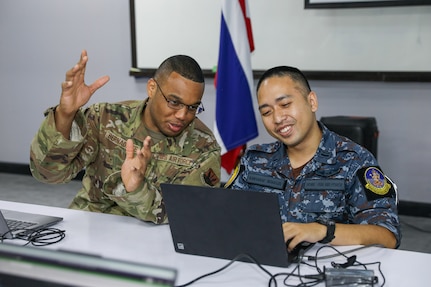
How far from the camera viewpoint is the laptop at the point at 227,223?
1.33 m

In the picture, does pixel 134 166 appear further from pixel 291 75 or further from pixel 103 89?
pixel 103 89

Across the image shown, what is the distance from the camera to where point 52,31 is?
493 centimetres

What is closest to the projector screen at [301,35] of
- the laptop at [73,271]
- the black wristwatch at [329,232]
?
the black wristwatch at [329,232]

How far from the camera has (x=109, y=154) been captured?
210cm

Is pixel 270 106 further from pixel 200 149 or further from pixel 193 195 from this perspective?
pixel 193 195

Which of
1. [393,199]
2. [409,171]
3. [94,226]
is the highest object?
[393,199]

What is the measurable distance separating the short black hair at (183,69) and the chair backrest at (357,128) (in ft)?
4.60

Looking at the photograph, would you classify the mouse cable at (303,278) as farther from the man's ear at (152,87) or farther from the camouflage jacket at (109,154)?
the man's ear at (152,87)

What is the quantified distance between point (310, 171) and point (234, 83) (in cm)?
158

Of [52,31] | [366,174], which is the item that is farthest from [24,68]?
[366,174]

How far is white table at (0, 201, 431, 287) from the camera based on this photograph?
135cm

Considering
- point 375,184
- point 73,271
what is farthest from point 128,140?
point 73,271

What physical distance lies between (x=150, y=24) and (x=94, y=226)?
9.54ft

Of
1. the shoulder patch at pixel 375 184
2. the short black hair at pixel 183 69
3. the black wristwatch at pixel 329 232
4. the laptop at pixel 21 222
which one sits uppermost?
the short black hair at pixel 183 69
